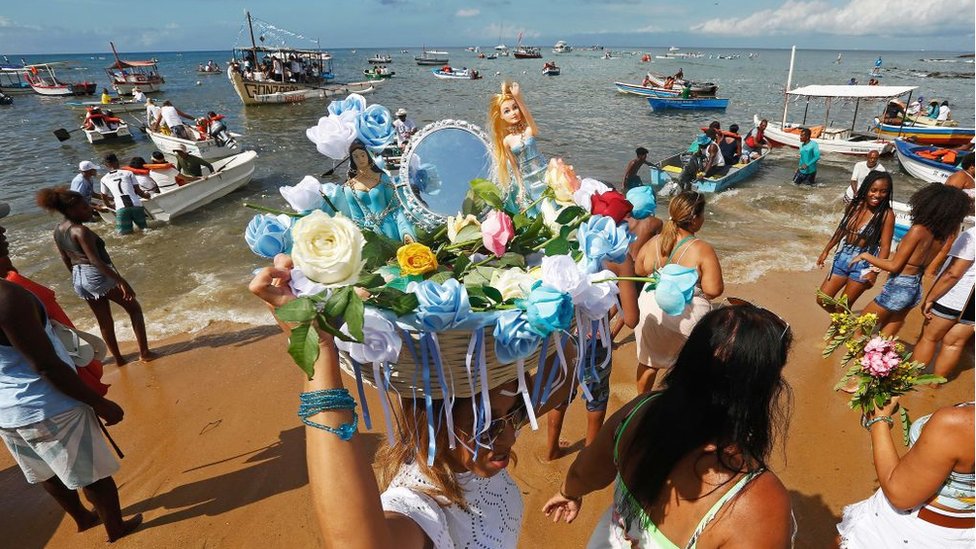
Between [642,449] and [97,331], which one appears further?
[97,331]

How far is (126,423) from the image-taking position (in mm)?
→ 4516

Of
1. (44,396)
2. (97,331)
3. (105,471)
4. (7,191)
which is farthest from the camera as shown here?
(7,191)

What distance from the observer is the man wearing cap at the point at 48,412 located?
246 centimetres

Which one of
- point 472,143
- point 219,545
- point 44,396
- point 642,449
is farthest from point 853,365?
point 44,396

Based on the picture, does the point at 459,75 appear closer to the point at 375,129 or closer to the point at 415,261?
the point at 375,129

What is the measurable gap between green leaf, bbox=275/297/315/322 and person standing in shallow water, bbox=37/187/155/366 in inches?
185

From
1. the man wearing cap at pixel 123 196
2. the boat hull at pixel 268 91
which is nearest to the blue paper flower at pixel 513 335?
the man wearing cap at pixel 123 196

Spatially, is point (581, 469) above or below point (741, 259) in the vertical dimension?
above

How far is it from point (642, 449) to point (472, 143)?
139cm

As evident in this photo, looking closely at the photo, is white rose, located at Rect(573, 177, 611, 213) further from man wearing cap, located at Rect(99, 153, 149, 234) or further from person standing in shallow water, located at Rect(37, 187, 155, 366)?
man wearing cap, located at Rect(99, 153, 149, 234)

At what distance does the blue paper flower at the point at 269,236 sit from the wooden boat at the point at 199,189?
10.8m

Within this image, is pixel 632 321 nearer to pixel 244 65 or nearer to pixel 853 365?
pixel 853 365

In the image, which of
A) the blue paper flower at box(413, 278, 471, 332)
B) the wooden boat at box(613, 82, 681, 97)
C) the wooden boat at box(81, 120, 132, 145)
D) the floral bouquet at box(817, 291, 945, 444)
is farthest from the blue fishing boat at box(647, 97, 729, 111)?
the blue paper flower at box(413, 278, 471, 332)

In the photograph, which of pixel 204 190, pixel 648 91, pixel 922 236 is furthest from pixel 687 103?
pixel 922 236
